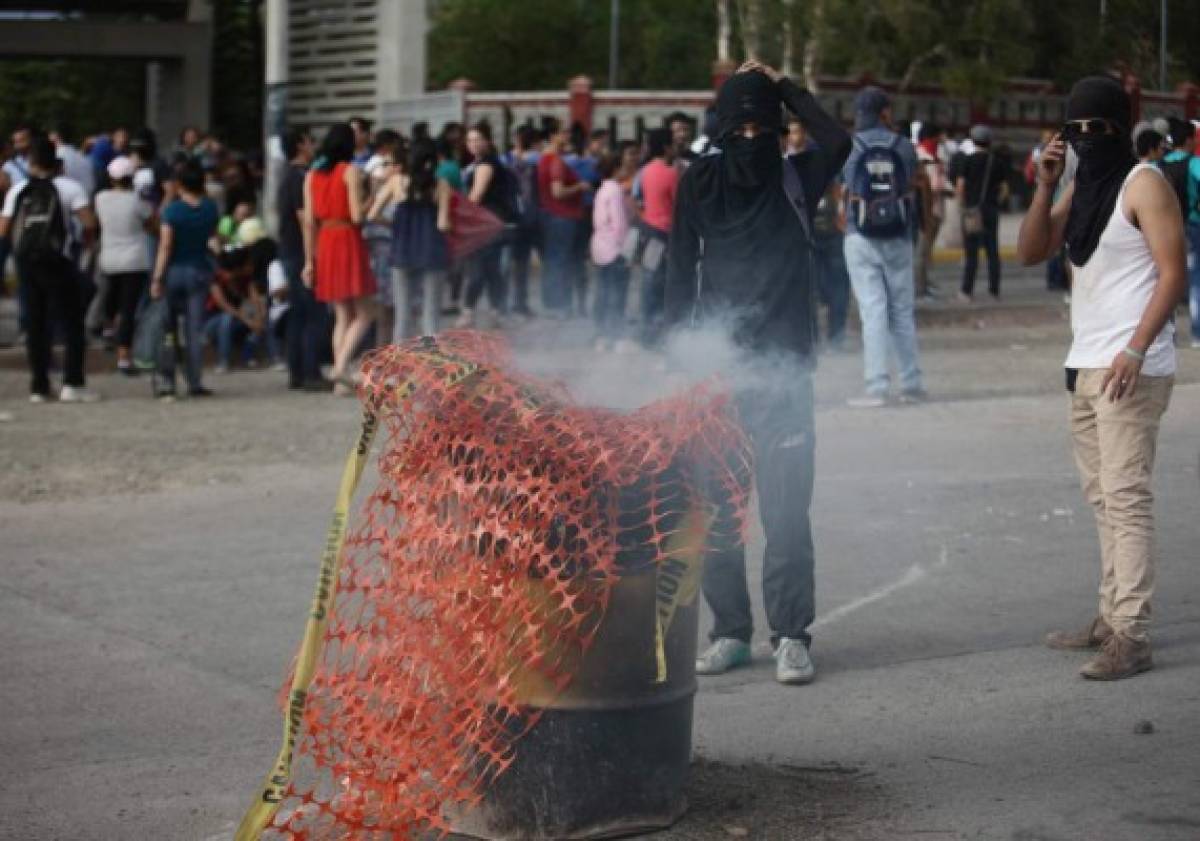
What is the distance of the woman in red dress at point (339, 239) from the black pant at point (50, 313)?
1.64 meters

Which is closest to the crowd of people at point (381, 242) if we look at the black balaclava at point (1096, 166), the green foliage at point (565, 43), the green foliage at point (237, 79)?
the black balaclava at point (1096, 166)

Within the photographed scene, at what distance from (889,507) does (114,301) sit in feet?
28.7

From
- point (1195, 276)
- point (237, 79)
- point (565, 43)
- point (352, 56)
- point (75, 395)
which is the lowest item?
point (75, 395)

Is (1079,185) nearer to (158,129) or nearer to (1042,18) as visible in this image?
(158,129)

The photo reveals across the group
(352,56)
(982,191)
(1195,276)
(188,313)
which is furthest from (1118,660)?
(352,56)

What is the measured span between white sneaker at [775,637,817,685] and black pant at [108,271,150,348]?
9.92m

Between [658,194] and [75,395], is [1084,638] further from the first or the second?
[658,194]

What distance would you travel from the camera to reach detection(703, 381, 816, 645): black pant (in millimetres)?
6684

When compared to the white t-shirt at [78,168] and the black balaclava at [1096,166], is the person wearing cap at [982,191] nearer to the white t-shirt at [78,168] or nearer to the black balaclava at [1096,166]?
the white t-shirt at [78,168]

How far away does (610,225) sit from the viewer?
17531 mm

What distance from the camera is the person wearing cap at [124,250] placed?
50.4 ft

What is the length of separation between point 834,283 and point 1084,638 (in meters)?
9.85

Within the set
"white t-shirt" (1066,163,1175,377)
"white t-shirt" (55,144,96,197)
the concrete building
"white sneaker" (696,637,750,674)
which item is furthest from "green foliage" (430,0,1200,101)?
"white sneaker" (696,637,750,674)

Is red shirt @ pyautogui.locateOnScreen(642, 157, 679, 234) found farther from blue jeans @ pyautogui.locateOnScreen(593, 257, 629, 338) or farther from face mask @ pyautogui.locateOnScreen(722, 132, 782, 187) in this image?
face mask @ pyautogui.locateOnScreen(722, 132, 782, 187)
